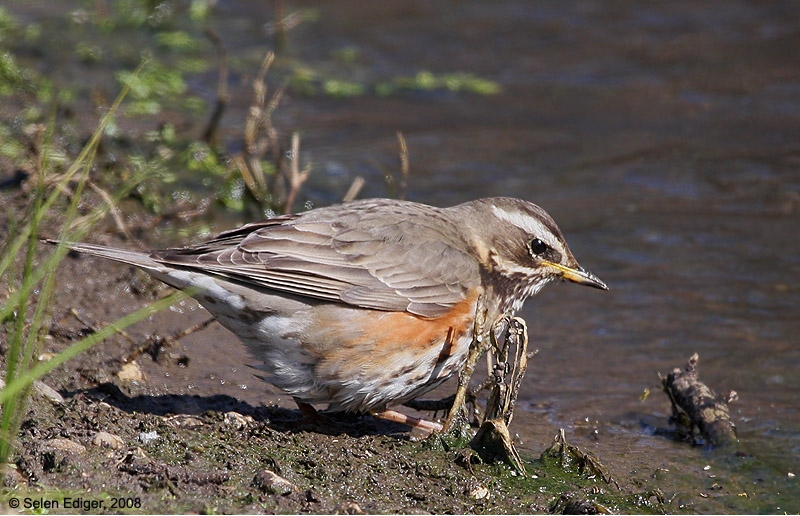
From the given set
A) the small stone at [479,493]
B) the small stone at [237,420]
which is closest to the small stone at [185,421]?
the small stone at [237,420]

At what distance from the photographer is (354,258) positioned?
284 inches

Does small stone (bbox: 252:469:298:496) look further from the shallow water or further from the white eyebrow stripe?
the white eyebrow stripe

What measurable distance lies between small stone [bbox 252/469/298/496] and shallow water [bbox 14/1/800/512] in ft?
6.36

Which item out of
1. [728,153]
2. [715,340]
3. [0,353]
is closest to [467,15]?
[728,153]

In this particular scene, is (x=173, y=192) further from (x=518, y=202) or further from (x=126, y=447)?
(x=126, y=447)

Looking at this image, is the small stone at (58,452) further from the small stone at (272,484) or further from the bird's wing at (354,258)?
the bird's wing at (354,258)

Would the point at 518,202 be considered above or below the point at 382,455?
above

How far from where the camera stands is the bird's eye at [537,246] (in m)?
7.77

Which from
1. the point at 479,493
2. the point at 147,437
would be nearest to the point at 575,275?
the point at 479,493

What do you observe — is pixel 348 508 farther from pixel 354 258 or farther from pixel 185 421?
pixel 354 258

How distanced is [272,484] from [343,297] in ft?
5.02

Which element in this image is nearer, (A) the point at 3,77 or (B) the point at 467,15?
(A) the point at 3,77

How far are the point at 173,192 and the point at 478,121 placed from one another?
5.33m

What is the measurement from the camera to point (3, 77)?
487 inches
